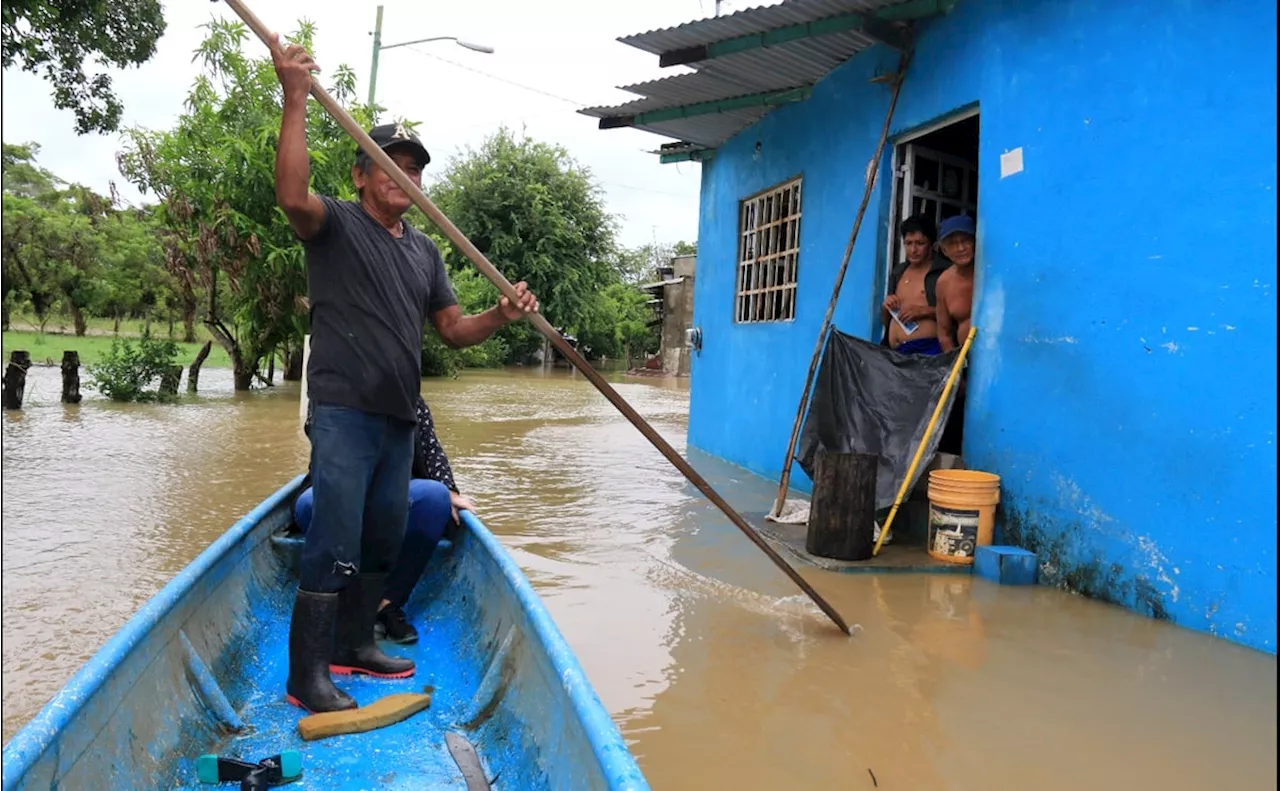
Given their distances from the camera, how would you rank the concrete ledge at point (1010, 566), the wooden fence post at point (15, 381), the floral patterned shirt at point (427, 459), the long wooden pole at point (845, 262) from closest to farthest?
the floral patterned shirt at point (427, 459)
the concrete ledge at point (1010, 566)
the long wooden pole at point (845, 262)
the wooden fence post at point (15, 381)

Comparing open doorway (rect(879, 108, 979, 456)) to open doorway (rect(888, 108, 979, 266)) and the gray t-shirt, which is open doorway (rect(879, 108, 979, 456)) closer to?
open doorway (rect(888, 108, 979, 266))

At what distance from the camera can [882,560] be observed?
4.66 m

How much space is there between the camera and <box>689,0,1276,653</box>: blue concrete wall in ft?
11.5

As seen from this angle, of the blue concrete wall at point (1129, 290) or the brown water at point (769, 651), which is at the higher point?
the blue concrete wall at point (1129, 290)

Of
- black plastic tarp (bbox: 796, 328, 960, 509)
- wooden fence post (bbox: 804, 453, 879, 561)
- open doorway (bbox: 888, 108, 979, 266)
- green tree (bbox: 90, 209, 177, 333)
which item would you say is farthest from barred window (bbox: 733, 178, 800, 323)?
green tree (bbox: 90, 209, 177, 333)

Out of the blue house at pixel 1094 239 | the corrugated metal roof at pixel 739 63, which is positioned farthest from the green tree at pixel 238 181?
the blue house at pixel 1094 239

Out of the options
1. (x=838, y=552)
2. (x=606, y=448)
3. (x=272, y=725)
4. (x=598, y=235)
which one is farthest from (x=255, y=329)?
(x=598, y=235)

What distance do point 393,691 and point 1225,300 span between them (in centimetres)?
360

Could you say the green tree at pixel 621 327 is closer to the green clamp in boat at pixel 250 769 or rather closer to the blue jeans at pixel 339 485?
the blue jeans at pixel 339 485

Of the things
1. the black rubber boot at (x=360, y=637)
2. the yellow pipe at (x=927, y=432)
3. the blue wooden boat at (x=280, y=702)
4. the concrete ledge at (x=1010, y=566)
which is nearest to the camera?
the blue wooden boat at (x=280, y=702)

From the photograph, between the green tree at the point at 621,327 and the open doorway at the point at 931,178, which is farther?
the green tree at the point at 621,327

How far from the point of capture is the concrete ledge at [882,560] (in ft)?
14.9

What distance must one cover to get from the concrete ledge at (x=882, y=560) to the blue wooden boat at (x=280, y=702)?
2.16 metres

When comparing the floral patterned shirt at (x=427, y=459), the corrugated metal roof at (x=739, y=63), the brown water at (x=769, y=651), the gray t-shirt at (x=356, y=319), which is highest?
the corrugated metal roof at (x=739, y=63)
